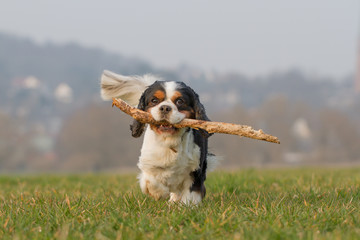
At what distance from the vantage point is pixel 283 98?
5959 cm

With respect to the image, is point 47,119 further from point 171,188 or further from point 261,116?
point 171,188

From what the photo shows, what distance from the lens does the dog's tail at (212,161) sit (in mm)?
5191

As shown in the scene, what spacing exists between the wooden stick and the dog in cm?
7

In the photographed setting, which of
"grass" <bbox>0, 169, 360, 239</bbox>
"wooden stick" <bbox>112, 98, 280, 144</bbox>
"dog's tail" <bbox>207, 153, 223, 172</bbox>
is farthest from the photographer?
"dog's tail" <bbox>207, 153, 223, 172</bbox>

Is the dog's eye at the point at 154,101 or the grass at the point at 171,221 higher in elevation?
the dog's eye at the point at 154,101

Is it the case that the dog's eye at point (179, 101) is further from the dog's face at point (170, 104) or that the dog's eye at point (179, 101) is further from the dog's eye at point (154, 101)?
the dog's eye at point (154, 101)

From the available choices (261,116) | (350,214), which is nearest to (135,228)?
(350,214)

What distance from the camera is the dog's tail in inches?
204

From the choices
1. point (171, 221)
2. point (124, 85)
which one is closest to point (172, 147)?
point (171, 221)

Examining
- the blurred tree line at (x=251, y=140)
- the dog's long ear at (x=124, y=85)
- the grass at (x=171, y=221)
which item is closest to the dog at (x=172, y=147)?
the grass at (x=171, y=221)

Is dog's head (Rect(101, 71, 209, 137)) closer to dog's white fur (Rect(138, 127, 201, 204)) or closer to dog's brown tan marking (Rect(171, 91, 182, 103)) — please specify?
dog's brown tan marking (Rect(171, 91, 182, 103))

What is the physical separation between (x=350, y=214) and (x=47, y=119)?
417ft

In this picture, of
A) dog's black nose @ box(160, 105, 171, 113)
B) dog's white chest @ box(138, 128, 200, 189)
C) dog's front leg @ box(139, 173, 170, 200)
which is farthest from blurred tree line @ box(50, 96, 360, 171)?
dog's black nose @ box(160, 105, 171, 113)

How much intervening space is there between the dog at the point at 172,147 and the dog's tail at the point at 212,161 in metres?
0.25
